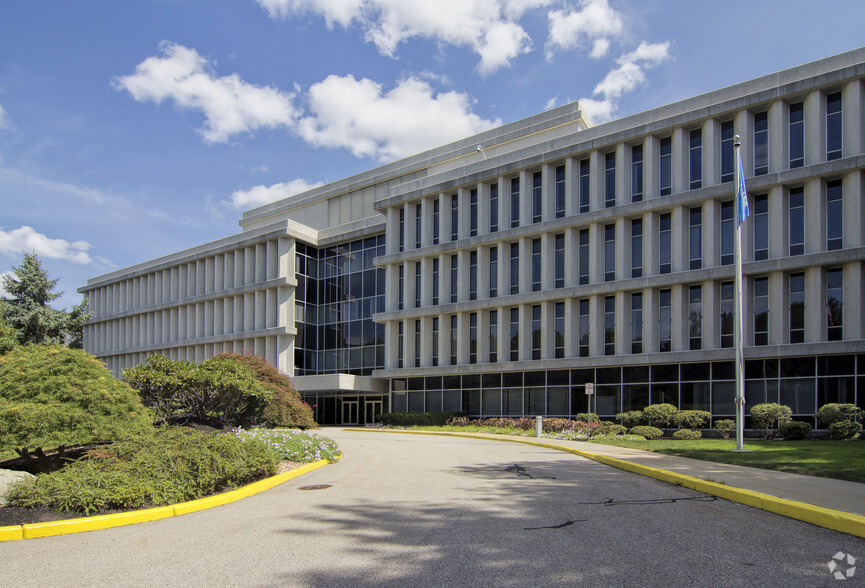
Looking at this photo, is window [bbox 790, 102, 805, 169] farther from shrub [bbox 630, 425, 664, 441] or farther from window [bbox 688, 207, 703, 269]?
shrub [bbox 630, 425, 664, 441]

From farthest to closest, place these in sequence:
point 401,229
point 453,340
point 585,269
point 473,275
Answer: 1. point 401,229
2. point 453,340
3. point 473,275
4. point 585,269

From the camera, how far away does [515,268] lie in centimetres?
3972

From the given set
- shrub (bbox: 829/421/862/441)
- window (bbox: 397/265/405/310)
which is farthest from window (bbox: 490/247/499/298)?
shrub (bbox: 829/421/862/441)

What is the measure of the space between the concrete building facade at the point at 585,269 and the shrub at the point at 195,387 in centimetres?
1896

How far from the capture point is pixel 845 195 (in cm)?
2875

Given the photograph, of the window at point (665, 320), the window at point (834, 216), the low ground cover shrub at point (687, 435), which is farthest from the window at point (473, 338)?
the window at point (834, 216)

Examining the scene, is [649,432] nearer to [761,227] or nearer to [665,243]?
[665,243]

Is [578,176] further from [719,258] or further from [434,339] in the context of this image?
[434,339]

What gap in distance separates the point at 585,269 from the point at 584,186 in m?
4.89

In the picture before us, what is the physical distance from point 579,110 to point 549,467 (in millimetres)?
30806

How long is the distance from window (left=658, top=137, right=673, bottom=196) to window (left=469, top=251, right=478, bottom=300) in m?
12.5

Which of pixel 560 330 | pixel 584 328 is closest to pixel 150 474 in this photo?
pixel 584 328

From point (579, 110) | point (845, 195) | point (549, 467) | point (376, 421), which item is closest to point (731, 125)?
point (845, 195)

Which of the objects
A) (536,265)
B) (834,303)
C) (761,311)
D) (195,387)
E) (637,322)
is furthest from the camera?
(536,265)
